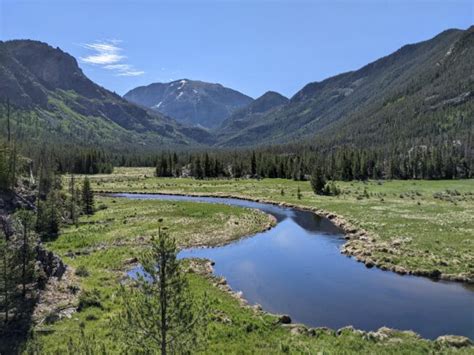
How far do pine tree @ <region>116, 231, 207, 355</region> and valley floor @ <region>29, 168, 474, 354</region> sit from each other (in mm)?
5519

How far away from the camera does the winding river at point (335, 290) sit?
88.0 feet

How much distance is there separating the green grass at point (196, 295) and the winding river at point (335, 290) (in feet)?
9.95

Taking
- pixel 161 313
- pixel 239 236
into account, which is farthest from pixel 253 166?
pixel 161 313

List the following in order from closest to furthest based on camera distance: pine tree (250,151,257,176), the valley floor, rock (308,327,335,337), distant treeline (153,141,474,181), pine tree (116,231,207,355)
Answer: pine tree (116,231,207,355)
the valley floor
rock (308,327,335,337)
distant treeline (153,141,474,181)
pine tree (250,151,257,176)

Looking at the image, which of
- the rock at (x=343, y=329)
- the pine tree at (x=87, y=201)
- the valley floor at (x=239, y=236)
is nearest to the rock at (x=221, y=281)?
the valley floor at (x=239, y=236)

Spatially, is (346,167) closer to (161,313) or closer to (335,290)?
(335,290)

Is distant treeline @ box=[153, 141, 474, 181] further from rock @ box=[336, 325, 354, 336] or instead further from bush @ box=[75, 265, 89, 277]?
rock @ box=[336, 325, 354, 336]

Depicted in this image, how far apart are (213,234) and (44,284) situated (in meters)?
30.3

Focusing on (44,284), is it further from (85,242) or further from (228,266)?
(85,242)

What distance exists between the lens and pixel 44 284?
88.9ft

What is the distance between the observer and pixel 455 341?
865 inches

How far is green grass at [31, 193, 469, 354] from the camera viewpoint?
21578mm

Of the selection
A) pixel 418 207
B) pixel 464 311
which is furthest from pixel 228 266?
pixel 418 207

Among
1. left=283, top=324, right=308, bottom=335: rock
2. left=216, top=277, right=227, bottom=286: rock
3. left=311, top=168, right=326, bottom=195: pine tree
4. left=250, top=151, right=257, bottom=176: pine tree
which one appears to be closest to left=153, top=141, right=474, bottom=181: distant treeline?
left=250, top=151, right=257, bottom=176: pine tree
